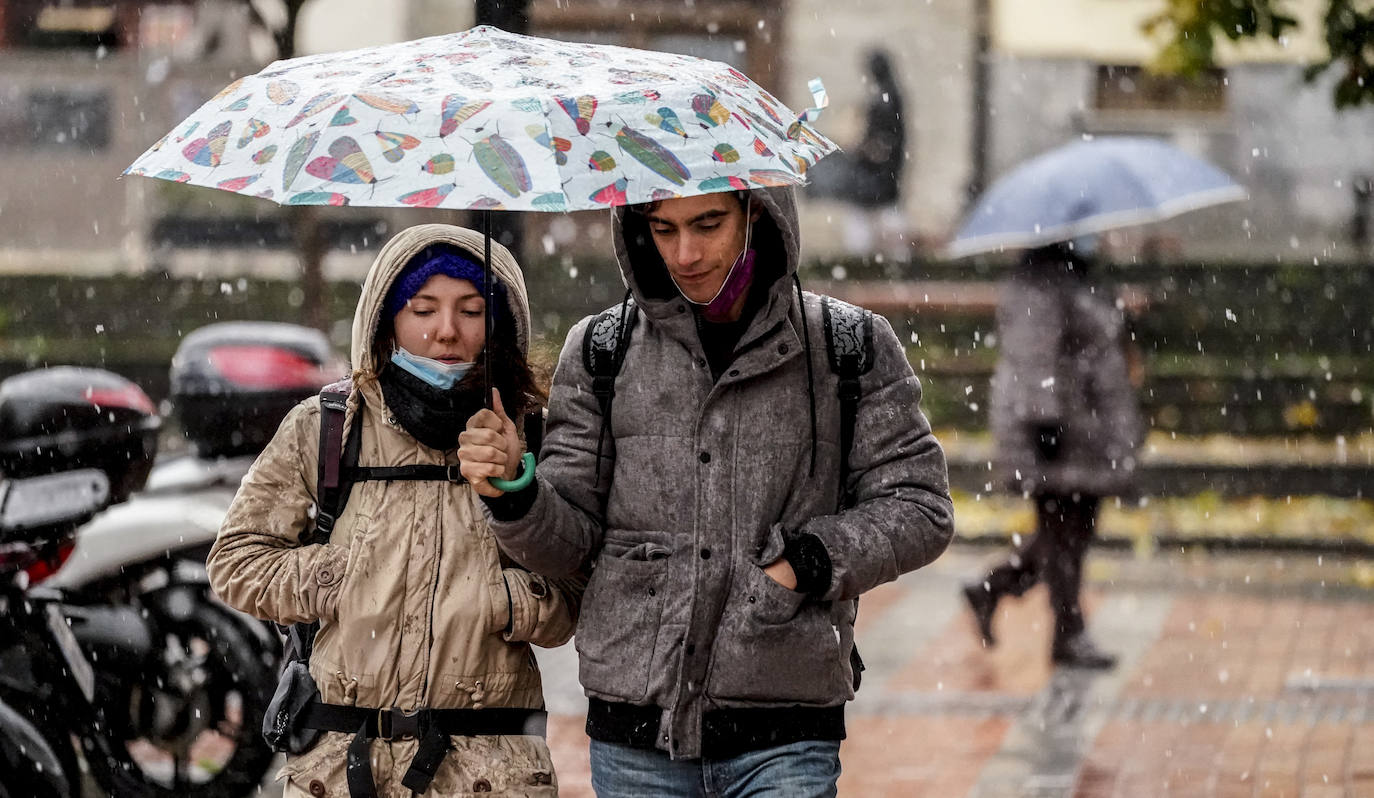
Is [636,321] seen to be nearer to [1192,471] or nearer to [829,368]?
[829,368]

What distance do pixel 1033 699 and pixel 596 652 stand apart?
468 cm

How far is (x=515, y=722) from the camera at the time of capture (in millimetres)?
3609

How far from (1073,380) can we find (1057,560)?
0.76 meters

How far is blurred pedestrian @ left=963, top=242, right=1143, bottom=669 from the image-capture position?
848 centimetres

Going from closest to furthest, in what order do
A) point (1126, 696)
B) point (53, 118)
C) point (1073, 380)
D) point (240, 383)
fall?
point (240, 383)
point (1126, 696)
point (1073, 380)
point (53, 118)

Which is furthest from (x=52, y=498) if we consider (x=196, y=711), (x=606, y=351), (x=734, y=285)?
(x=734, y=285)

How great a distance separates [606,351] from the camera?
3568 mm

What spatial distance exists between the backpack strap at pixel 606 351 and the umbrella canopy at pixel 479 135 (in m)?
0.44

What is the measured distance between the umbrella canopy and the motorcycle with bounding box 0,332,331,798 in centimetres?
250

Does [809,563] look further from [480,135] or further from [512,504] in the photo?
[480,135]

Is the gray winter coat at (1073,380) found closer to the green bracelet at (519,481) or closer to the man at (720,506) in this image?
the man at (720,506)

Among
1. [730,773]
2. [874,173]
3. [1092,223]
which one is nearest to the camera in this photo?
[730,773]

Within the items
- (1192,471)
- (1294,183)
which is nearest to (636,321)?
(1192,471)

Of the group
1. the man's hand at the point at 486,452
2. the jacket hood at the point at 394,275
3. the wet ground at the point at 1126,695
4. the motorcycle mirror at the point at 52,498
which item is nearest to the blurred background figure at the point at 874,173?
the wet ground at the point at 1126,695
